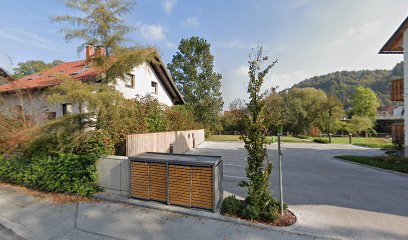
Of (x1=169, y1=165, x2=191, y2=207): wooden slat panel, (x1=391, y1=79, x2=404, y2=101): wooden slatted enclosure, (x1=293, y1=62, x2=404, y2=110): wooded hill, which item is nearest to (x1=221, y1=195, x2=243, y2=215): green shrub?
(x1=169, y1=165, x2=191, y2=207): wooden slat panel

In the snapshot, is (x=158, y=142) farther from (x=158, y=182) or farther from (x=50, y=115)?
(x=50, y=115)

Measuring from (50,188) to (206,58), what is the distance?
2714 cm

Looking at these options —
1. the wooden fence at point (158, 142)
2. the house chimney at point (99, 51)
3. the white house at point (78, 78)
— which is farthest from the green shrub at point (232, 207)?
the house chimney at point (99, 51)

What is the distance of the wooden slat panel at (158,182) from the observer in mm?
5211

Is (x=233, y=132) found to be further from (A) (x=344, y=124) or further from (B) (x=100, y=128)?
(B) (x=100, y=128)

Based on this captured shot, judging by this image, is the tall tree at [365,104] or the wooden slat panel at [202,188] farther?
the tall tree at [365,104]

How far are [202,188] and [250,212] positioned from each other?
122cm

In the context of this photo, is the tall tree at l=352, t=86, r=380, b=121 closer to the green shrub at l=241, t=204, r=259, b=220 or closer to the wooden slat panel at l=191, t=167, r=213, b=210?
the green shrub at l=241, t=204, r=259, b=220

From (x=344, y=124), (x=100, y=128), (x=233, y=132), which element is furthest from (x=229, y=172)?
(x=233, y=132)

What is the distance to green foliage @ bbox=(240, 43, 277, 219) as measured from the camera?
4453mm

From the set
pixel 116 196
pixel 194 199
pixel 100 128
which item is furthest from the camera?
pixel 100 128

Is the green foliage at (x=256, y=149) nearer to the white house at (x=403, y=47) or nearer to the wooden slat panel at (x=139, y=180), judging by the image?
the wooden slat panel at (x=139, y=180)

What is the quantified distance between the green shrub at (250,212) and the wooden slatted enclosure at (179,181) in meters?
0.70

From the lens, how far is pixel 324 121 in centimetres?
2816
